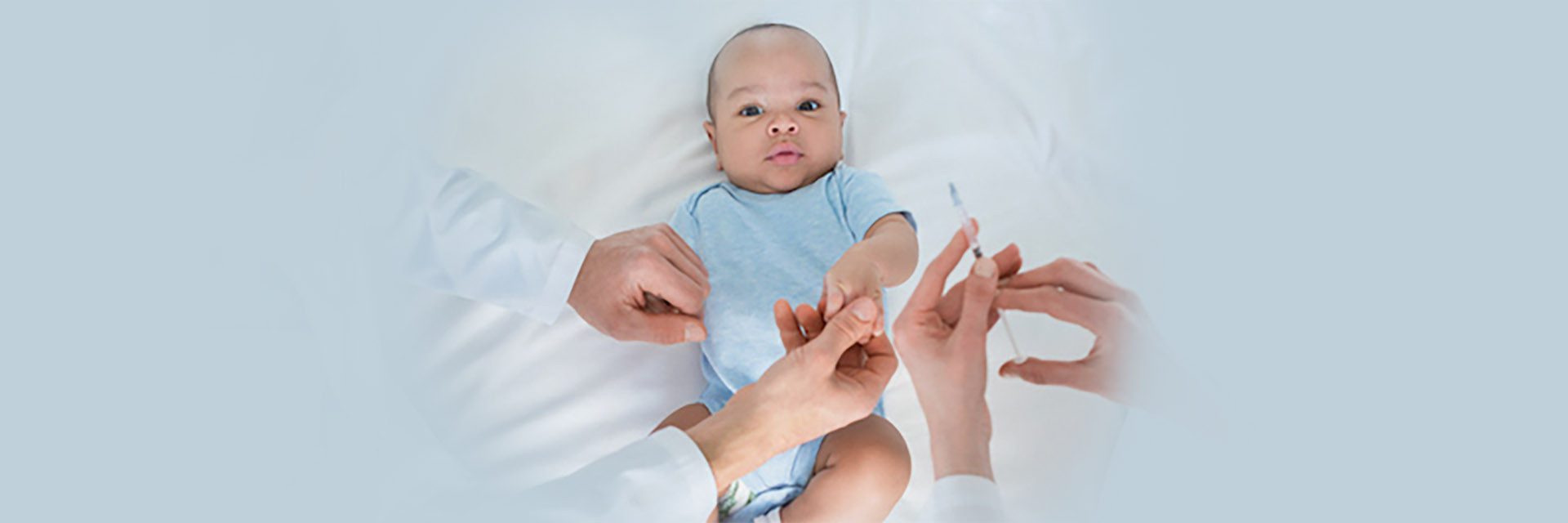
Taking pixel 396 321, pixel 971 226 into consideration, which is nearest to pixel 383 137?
pixel 396 321

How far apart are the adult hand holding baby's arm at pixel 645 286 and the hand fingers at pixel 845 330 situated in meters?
0.24

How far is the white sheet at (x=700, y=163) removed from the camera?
1372 mm

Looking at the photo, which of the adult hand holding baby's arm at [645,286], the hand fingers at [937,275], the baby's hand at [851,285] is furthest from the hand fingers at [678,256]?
the hand fingers at [937,275]

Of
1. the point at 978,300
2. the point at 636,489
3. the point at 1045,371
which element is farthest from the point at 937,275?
the point at 636,489

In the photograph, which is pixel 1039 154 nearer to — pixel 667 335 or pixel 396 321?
pixel 667 335

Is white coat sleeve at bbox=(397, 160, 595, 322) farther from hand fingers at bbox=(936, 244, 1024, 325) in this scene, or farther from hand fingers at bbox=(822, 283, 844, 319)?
hand fingers at bbox=(936, 244, 1024, 325)

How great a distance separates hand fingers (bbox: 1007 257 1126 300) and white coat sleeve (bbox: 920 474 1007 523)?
213 mm

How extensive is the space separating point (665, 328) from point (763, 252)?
0.19 meters

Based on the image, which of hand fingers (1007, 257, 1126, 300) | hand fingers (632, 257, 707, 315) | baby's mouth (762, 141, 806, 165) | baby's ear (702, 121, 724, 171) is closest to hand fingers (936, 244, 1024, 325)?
hand fingers (1007, 257, 1126, 300)

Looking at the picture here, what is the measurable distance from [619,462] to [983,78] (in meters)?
0.92

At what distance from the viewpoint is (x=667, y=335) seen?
1.35 metres

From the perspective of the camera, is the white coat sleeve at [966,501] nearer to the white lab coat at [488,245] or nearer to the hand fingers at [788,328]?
the hand fingers at [788,328]

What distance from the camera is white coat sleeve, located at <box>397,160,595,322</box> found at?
1.35 metres

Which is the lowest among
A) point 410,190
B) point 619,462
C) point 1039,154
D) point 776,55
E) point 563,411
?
point 619,462
